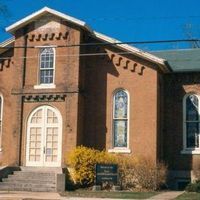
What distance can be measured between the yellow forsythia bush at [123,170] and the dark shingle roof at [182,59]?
6.34 metres

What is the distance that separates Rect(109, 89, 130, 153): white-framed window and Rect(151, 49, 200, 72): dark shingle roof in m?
3.59

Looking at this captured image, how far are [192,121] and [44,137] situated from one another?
814cm

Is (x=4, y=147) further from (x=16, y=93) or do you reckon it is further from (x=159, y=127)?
(x=159, y=127)

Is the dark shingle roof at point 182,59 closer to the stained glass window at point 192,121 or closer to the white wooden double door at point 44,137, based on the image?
the stained glass window at point 192,121

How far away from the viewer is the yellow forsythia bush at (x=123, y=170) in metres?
26.2

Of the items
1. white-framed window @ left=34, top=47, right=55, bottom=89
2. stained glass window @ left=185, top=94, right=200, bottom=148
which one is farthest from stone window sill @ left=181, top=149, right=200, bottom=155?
white-framed window @ left=34, top=47, right=55, bottom=89

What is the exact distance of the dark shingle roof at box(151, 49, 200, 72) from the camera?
3052 cm

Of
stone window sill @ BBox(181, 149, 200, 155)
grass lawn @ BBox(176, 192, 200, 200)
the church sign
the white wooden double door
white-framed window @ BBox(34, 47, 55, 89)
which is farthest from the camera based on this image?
stone window sill @ BBox(181, 149, 200, 155)

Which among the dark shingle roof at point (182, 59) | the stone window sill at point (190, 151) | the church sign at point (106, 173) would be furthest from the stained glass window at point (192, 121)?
the church sign at point (106, 173)

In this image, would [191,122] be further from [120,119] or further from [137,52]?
[137,52]

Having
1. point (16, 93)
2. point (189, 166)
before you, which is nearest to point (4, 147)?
point (16, 93)

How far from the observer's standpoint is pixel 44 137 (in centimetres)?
2884

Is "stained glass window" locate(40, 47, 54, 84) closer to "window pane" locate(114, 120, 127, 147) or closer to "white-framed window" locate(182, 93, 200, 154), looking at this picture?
"window pane" locate(114, 120, 127, 147)

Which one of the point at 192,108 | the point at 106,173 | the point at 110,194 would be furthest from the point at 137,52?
the point at 110,194
